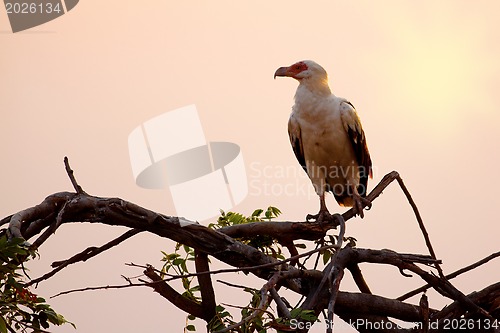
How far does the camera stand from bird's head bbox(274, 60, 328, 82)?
5.39m

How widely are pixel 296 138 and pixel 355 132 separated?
452 mm

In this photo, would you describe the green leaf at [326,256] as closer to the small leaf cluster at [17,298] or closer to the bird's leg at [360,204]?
the bird's leg at [360,204]

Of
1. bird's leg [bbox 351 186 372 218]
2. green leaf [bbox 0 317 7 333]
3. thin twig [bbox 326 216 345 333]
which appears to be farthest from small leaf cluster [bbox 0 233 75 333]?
bird's leg [bbox 351 186 372 218]

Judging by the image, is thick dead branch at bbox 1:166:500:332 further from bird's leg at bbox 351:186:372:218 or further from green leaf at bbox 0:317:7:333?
green leaf at bbox 0:317:7:333

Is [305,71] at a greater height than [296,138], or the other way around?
[305,71]

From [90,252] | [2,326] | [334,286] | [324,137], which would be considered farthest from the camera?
[324,137]

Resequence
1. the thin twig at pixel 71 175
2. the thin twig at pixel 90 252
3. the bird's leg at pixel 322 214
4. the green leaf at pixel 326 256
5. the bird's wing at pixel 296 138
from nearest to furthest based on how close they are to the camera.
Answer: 1. the thin twig at pixel 71 175
2. the thin twig at pixel 90 252
3. the green leaf at pixel 326 256
4. the bird's leg at pixel 322 214
5. the bird's wing at pixel 296 138

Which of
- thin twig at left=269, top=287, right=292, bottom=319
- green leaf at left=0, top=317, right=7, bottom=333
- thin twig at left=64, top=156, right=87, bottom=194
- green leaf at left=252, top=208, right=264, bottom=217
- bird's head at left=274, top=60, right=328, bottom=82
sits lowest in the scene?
green leaf at left=0, top=317, right=7, bottom=333

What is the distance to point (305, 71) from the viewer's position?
542 centimetres

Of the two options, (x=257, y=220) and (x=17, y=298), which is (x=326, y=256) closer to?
(x=257, y=220)

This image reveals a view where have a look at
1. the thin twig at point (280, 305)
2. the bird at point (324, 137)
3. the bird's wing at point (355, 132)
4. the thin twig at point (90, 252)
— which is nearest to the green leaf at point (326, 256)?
the bird at point (324, 137)

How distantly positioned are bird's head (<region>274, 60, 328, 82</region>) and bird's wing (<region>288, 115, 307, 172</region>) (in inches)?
12.2

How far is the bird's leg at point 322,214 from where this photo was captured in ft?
15.6

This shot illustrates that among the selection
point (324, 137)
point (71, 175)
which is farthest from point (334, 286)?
point (324, 137)
